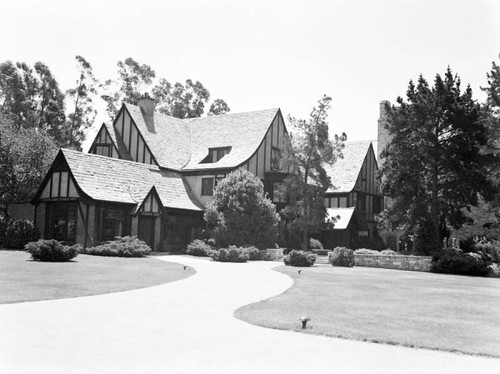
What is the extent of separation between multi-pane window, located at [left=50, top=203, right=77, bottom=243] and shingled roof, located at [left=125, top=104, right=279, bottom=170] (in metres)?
10.9

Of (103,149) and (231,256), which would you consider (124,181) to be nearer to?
(103,149)

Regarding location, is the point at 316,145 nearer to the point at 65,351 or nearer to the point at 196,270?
the point at 196,270

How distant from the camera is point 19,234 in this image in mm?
37562

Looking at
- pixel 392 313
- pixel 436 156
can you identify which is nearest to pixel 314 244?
pixel 436 156

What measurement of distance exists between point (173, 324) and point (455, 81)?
3265 centimetres

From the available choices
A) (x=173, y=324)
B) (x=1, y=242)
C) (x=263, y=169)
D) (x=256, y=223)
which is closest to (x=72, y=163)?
(x=1, y=242)

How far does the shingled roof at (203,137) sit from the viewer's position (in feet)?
156

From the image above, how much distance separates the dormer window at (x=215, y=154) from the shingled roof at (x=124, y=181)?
11.0 feet

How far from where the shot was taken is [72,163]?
37875 mm

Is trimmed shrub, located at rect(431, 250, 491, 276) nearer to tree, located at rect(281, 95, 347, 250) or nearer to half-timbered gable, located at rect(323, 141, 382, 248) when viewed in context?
tree, located at rect(281, 95, 347, 250)

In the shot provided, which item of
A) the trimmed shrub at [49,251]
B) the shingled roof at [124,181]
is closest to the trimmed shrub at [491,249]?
the shingled roof at [124,181]

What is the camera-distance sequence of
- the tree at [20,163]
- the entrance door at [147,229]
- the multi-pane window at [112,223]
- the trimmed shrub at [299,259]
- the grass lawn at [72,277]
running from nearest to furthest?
the grass lawn at [72,277]
the trimmed shrub at [299,259]
the multi-pane window at [112,223]
the entrance door at [147,229]
the tree at [20,163]

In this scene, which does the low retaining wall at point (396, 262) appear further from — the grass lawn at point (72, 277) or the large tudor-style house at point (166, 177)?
the grass lawn at point (72, 277)

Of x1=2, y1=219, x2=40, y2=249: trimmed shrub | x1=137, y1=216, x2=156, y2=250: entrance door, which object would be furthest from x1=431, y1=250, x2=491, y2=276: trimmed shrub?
x1=2, y1=219, x2=40, y2=249: trimmed shrub
